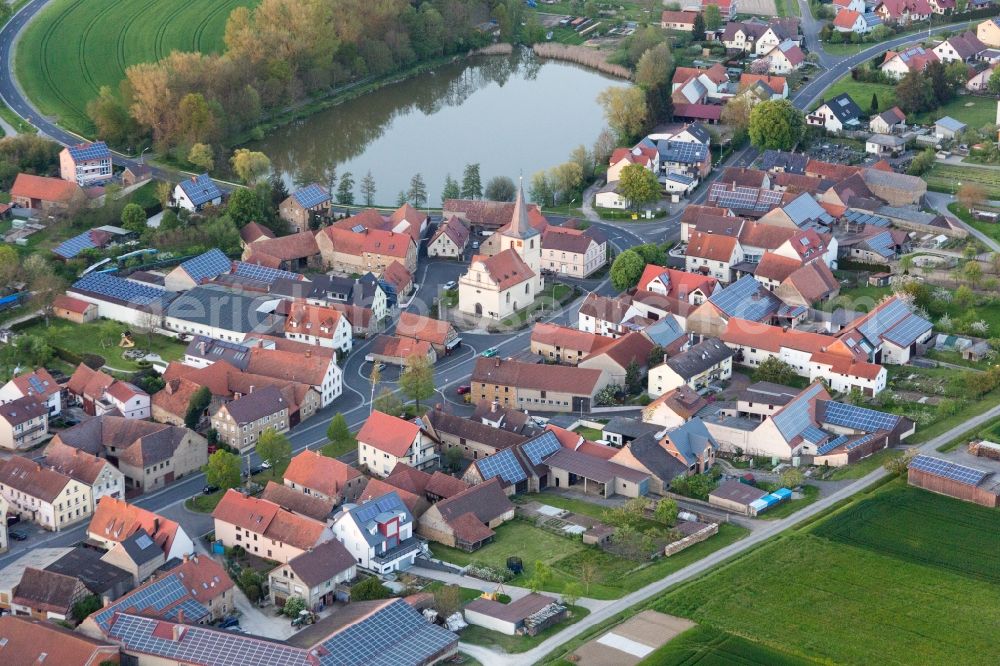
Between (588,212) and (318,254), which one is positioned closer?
(318,254)

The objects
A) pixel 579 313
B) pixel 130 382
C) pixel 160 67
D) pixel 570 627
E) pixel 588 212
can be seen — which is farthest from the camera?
pixel 160 67

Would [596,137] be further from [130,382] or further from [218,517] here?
[218,517]

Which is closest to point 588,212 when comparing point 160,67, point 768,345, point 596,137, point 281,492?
point 596,137

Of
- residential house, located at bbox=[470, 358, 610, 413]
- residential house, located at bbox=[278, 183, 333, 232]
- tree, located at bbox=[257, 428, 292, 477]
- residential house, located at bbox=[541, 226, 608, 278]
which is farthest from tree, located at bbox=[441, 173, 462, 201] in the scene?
tree, located at bbox=[257, 428, 292, 477]

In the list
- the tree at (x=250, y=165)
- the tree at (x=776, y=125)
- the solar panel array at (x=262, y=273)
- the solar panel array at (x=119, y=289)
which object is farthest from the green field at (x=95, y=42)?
the tree at (x=776, y=125)

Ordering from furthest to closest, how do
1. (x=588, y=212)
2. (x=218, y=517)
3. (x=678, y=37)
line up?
(x=678, y=37)
(x=588, y=212)
(x=218, y=517)

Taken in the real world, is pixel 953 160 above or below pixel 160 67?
below

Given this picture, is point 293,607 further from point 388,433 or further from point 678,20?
point 678,20

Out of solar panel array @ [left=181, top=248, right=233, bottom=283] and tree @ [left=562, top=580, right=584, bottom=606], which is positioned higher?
solar panel array @ [left=181, top=248, right=233, bottom=283]

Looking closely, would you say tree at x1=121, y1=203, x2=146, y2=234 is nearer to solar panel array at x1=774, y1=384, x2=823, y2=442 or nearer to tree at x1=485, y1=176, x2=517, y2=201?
Answer: tree at x1=485, y1=176, x2=517, y2=201
